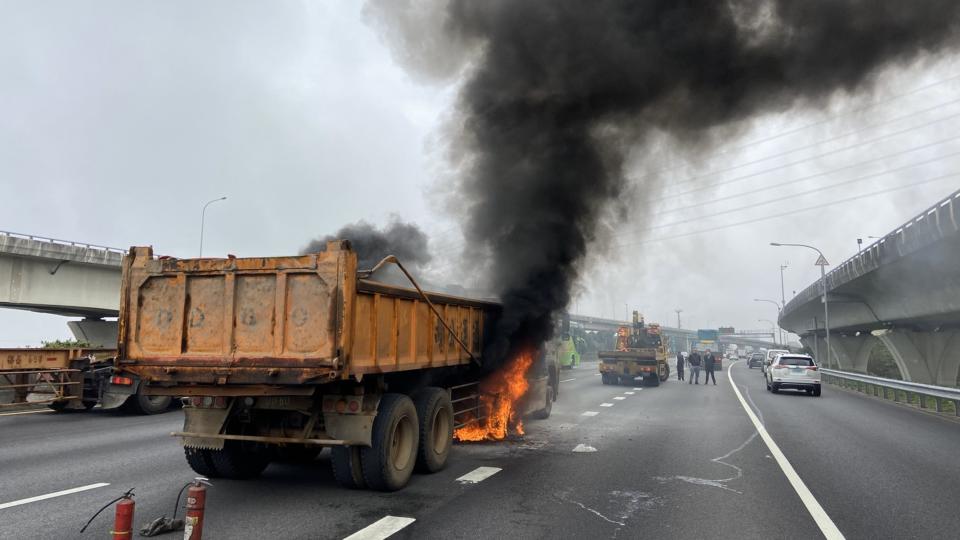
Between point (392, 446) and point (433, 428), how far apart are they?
3.47 feet

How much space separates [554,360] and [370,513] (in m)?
9.68

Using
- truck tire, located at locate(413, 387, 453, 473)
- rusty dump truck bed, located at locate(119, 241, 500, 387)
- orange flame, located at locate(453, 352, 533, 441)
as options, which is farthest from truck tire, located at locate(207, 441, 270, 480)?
orange flame, located at locate(453, 352, 533, 441)

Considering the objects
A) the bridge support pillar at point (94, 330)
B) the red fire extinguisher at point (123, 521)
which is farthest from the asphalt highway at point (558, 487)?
the bridge support pillar at point (94, 330)

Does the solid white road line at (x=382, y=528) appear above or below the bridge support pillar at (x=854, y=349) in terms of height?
below

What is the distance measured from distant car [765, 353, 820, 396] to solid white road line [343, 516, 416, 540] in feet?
65.7

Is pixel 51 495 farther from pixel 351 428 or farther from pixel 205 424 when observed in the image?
pixel 351 428

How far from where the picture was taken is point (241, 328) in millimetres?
5938

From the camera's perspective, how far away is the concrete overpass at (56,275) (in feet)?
73.7

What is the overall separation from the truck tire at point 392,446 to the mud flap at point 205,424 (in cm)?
148

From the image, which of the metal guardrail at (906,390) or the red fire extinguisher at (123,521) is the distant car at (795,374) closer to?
the metal guardrail at (906,390)

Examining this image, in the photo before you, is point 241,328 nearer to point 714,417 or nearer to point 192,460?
point 192,460

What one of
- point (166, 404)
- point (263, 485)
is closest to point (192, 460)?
point (263, 485)

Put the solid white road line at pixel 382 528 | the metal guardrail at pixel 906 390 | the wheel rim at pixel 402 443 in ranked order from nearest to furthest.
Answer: the solid white road line at pixel 382 528 → the wheel rim at pixel 402 443 → the metal guardrail at pixel 906 390

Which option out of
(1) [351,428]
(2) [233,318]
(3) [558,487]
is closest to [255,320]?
(2) [233,318]
